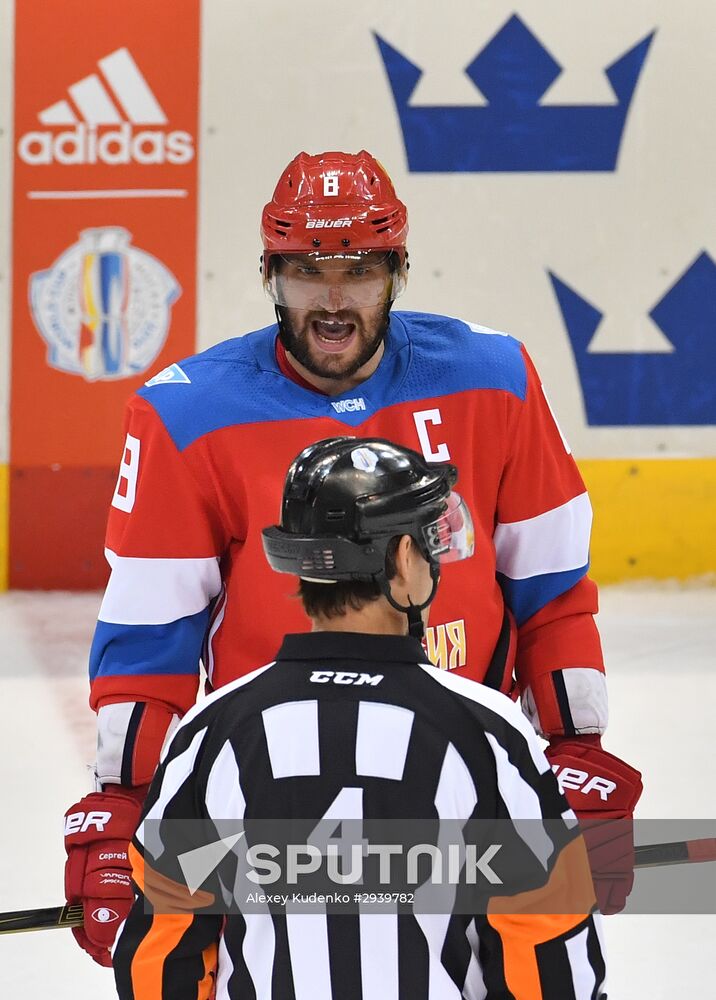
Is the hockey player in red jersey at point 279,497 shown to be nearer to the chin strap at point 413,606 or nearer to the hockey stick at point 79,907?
the hockey stick at point 79,907

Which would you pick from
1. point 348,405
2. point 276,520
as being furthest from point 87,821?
point 348,405

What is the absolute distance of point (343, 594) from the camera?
133 cm

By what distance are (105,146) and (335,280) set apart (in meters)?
3.09

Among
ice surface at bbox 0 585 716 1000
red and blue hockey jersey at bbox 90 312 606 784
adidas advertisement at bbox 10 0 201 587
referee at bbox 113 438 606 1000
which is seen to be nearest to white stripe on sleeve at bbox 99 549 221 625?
red and blue hockey jersey at bbox 90 312 606 784

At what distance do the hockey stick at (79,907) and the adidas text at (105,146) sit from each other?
10.6 feet

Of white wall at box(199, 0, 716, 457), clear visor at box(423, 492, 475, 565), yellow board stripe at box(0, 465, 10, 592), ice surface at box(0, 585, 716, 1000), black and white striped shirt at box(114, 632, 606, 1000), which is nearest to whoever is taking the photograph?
black and white striped shirt at box(114, 632, 606, 1000)

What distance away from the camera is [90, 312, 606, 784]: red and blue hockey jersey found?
180 cm

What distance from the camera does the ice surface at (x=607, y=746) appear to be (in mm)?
2498

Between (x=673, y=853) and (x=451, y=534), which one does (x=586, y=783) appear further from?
(x=451, y=534)

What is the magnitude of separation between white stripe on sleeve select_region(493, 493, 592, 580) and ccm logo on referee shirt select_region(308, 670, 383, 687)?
24.3 inches

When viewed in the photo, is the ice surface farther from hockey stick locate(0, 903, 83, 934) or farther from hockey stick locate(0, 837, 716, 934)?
hockey stick locate(0, 903, 83, 934)

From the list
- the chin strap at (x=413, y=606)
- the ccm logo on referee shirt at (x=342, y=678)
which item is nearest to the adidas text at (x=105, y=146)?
the chin strap at (x=413, y=606)

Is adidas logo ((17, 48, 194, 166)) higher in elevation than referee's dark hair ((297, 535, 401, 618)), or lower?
higher

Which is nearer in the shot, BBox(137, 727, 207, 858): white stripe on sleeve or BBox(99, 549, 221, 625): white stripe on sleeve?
BBox(137, 727, 207, 858): white stripe on sleeve
